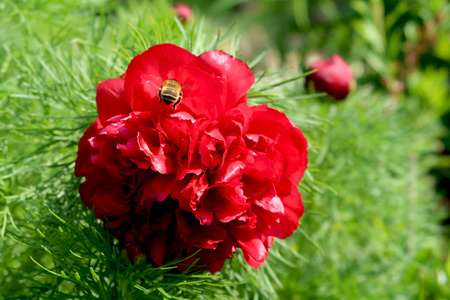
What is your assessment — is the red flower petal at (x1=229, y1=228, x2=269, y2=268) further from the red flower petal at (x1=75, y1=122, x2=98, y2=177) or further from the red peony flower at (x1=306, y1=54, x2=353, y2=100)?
the red peony flower at (x1=306, y1=54, x2=353, y2=100)

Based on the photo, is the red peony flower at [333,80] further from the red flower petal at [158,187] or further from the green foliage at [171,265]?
Result: the red flower petal at [158,187]

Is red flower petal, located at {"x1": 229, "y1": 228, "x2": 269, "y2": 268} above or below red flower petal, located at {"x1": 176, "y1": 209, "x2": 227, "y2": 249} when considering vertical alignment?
below

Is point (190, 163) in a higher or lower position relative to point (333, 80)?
higher

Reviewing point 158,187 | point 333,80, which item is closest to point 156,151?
point 158,187

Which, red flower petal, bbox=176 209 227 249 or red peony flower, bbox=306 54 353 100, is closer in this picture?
red flower petal, bbox=176 209 227 249

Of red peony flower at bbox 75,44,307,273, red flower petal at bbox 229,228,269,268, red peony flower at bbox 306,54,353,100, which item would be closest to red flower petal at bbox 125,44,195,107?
red peony flower at bbox 75,44,307,273

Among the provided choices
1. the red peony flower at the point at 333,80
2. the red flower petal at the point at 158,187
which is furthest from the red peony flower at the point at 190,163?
the red peony flower at the point at 333,80

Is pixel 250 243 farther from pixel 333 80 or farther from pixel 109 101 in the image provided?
pixel 333 80

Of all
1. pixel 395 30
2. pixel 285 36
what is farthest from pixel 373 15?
pixel 285 36
